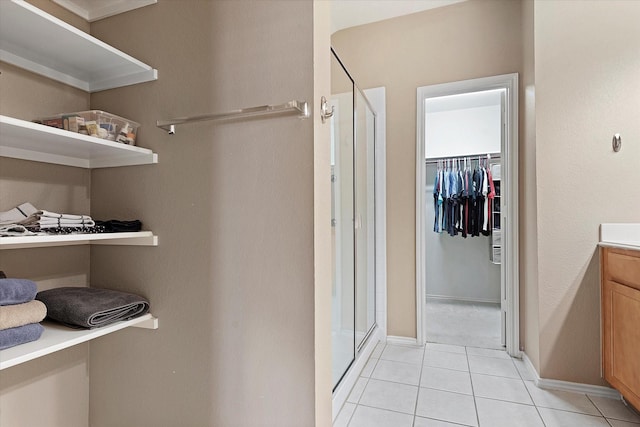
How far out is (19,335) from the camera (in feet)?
3.14

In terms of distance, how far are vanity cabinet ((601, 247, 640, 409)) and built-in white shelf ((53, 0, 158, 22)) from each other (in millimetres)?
2502

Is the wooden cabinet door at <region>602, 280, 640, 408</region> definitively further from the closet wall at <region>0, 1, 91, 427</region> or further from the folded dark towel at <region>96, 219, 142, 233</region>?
the closet wall at <region>0, 1, 91, 427</region>

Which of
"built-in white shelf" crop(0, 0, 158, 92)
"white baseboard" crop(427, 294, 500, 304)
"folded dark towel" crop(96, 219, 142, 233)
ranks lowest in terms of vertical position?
"white baseboard" crop(427, 294, 500, 304)

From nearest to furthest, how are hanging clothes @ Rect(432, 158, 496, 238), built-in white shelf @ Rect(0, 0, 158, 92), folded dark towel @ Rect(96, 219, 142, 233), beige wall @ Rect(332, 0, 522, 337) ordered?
built-in white shelf @ Rect(0, 0, 158, 92), folded dark towel @ Rect(96, 219, 142, 233), beige wall @ Rect(332, 0, 522, 337), hanging clothes @ Rect(432, 158, 496, 238)

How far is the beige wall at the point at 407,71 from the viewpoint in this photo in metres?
2.49

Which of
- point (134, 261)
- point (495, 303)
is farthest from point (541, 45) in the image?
point (495, 303)

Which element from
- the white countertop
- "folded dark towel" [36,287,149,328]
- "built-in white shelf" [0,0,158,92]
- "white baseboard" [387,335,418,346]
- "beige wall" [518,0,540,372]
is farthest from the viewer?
"white baseboard" [387,335,418,346]

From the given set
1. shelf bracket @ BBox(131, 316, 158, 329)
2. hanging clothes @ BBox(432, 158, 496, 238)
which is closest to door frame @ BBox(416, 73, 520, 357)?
hanging clothes @ BBox(432, 158, 496, 238)

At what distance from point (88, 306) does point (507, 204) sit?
2585 mm

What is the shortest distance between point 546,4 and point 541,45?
24 centimetres

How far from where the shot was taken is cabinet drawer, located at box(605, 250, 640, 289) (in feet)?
5.00

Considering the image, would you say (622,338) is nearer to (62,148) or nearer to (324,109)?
(324,109)

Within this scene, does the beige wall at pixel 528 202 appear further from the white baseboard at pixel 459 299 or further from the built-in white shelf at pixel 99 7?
the built-in white shelf at pixel 99 7

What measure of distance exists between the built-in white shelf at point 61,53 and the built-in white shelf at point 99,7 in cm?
29
